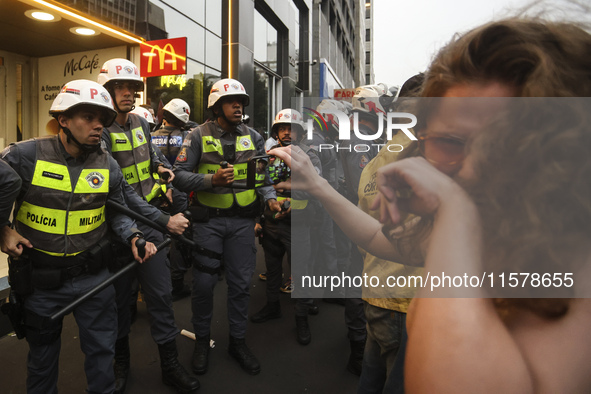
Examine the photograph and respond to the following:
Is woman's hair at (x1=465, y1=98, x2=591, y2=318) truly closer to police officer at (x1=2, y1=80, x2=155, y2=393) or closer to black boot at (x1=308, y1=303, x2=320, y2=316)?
police officer at (x1=2, y1=80, x2=155, y2=393)

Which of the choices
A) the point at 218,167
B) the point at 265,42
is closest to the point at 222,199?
the point at 218,167

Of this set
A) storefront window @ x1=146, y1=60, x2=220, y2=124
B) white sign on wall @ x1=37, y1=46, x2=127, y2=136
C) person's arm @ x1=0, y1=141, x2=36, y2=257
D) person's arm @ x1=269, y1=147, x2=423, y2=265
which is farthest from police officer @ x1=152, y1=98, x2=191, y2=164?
person's arm @ x1=269, y1=147, x2=423, y2=265

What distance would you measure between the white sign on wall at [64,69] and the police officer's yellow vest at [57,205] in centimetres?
581

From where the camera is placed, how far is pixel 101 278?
225 cm

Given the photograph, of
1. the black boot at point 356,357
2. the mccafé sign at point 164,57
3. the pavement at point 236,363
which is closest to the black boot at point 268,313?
the pavement at point 236,363

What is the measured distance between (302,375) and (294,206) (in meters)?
1.97

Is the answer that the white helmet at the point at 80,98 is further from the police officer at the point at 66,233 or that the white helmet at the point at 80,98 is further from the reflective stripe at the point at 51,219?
the reflective stripe at the point at 51,219

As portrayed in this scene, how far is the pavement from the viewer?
9.04 ft

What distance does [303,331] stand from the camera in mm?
3482

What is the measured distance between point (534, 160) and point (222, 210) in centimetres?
271

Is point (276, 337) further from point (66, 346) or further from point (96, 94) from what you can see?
point (96, 94)

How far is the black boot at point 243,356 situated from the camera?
9.62 feet

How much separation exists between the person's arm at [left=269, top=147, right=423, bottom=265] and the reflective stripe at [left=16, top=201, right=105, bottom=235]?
5.07 feet

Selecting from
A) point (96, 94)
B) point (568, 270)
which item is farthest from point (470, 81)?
point (96, 94)
